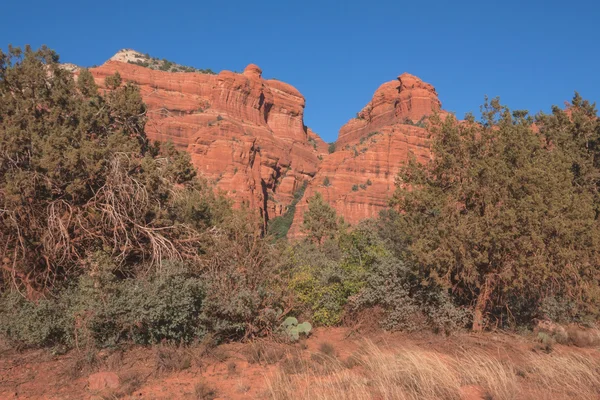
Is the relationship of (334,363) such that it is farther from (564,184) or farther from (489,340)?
(564,184)

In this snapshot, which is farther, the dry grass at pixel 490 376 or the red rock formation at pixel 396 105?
the red rock formation at pixel 396 105

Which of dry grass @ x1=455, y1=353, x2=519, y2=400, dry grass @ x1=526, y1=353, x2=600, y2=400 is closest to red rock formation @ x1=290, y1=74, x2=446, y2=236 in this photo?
dry grass @ x1=526, y1=353, x2=600, y2=400

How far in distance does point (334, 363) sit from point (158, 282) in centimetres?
445

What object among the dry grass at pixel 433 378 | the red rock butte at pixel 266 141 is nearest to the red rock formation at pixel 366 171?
the red rock butte at pixel 266 141

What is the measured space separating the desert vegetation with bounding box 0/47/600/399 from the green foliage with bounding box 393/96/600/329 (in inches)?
2.2

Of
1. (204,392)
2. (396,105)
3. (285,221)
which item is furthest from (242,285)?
(396,105)

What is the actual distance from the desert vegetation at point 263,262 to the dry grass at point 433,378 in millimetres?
55

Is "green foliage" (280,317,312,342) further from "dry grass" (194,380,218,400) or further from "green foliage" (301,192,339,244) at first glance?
"green foliage" (301,192,339,244)

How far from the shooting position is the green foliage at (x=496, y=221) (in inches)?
435

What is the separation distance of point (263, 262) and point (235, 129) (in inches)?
2432

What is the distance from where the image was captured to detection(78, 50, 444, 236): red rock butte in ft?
218

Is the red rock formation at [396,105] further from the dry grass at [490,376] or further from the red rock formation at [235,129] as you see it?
the dry grass at [490,376]

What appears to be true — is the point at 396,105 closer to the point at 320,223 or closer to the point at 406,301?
the point at 320,223

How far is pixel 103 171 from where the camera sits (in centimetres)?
1141
